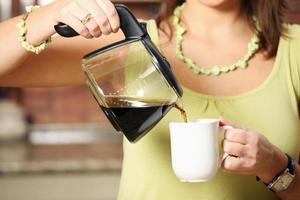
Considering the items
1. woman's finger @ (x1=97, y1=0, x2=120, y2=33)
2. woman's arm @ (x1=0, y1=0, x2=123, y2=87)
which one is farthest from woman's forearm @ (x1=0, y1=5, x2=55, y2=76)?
woman's finger @ (x1=97, y1=0, x2=120, y2=33)

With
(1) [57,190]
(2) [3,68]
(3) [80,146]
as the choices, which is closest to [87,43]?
(2) [3,68]

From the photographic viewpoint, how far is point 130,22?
957mm

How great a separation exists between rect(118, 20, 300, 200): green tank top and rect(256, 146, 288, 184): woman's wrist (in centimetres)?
11

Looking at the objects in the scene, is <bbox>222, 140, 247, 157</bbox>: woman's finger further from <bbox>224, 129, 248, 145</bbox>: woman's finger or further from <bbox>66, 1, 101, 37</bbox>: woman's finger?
<bbox>66, 1, 101, 37</bbox>: woman's finger

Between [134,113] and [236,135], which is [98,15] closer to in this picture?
[134,113]

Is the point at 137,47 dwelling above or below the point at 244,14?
above

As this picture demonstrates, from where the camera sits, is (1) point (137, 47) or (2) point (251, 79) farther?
(2) point (251, 79)

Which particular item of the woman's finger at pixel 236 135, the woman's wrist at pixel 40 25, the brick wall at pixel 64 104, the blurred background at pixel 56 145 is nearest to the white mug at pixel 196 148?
the woman's finger at pixel 236 135

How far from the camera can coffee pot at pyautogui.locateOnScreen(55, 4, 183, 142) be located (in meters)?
0.95

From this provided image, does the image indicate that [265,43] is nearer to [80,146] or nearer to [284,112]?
[284,112]

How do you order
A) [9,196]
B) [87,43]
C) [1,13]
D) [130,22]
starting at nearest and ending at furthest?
1. [130,22]
2. [87,43]
3. [9,196]
4. [1,13]

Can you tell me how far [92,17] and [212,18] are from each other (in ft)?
1.28

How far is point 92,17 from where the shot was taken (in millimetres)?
979

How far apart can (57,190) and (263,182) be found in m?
1.31
